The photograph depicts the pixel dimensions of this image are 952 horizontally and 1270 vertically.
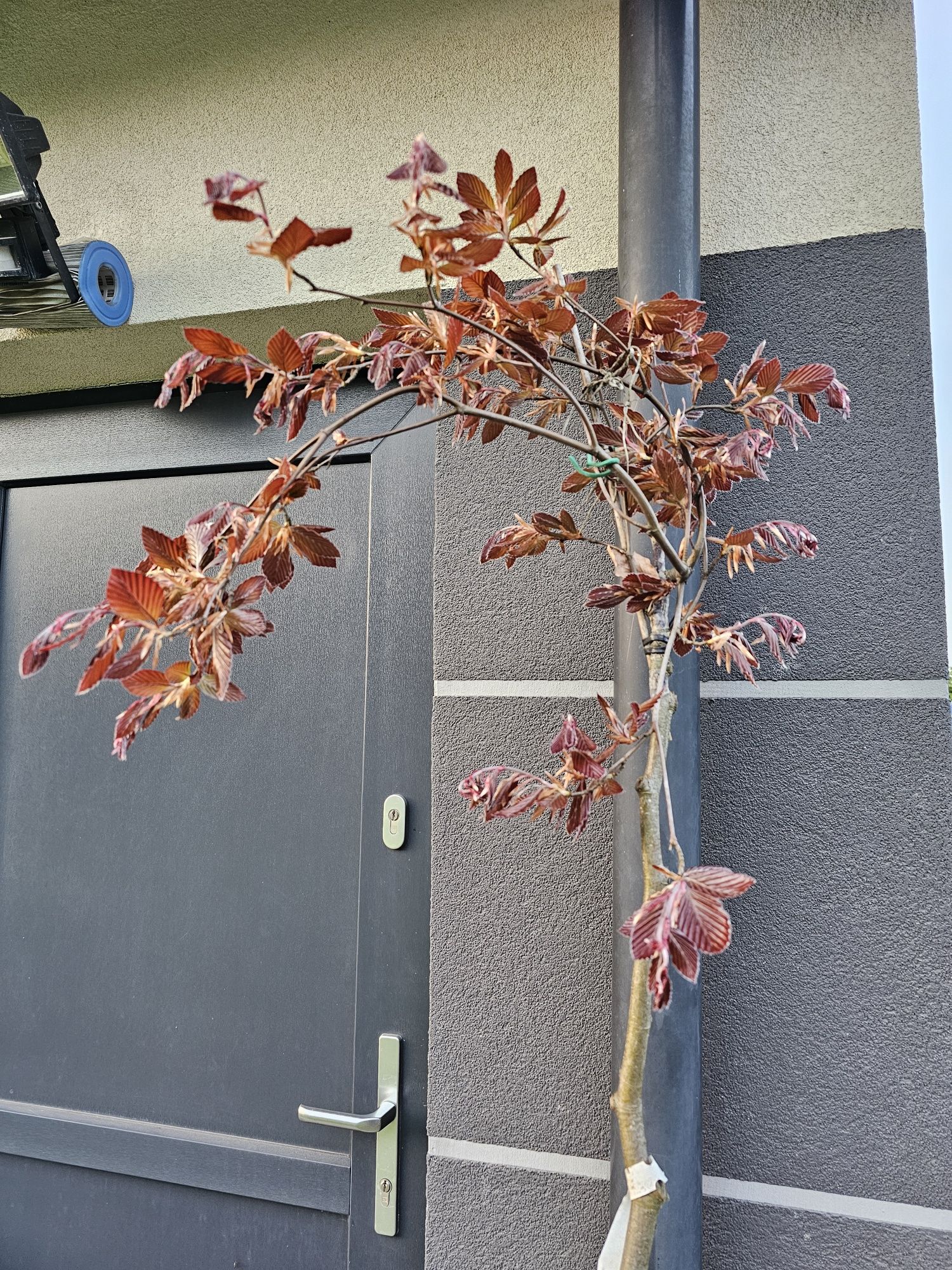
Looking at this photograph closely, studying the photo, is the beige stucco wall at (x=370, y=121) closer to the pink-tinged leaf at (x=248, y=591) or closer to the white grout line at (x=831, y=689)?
the white grout line at (x=831, y=689)

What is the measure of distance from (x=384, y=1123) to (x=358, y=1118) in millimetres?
47

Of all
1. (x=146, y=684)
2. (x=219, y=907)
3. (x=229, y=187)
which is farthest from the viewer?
(x=219, y=907)

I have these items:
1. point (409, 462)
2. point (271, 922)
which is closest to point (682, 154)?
point (409, 462)

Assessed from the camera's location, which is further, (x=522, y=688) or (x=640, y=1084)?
(x=522, y=688)

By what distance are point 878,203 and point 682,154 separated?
33 cm

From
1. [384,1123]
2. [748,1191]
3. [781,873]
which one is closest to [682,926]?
[781,873]

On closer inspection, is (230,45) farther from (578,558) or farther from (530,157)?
(578,558)

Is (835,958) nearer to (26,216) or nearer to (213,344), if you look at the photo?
(213,344)

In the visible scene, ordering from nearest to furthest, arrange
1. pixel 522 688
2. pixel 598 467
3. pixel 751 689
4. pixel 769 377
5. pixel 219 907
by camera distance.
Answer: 1. pixel 598 467
2. pixel 769 377
3. pixel 751 689
4. pixel 522 688
5. pixel 219 907

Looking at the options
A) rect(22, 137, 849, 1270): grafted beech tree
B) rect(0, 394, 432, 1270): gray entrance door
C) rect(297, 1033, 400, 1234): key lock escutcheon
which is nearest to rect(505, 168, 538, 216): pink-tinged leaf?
rect(22, 137, 849, 1270): grafted beech tree

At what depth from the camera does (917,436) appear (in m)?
1.26

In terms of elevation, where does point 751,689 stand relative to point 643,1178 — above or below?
above

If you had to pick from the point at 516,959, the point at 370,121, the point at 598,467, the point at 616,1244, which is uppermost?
the point at 370,121

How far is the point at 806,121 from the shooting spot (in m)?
1.35
